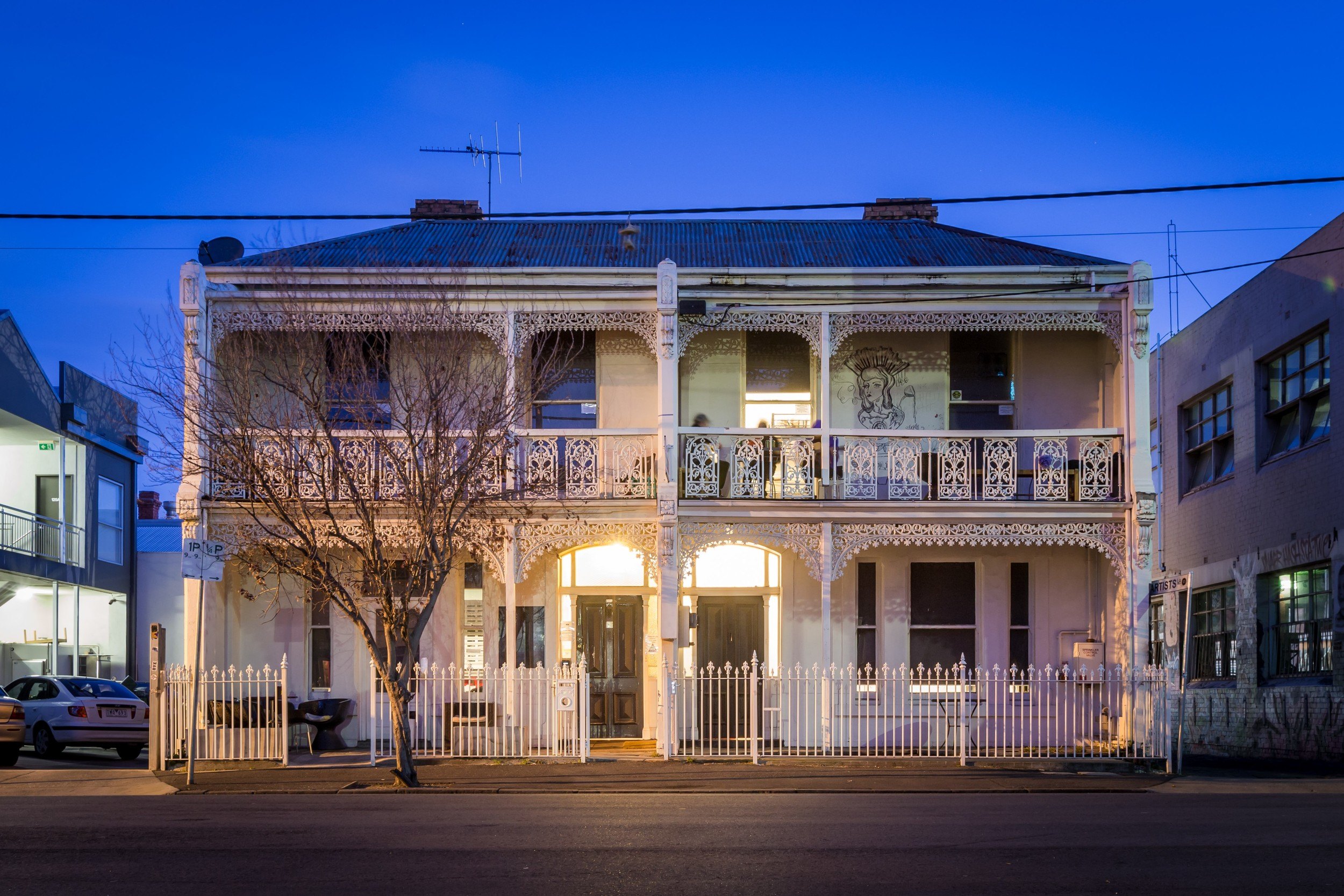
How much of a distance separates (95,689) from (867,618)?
10673 millimetres

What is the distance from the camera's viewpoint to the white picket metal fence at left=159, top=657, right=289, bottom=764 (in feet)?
53.9

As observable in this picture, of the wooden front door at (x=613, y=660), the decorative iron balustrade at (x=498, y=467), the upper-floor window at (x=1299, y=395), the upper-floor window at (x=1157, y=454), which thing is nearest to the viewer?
the decorative iron balustrade at (x=498, y=467)

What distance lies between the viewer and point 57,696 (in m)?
20.1

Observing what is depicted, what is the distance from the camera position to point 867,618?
64.4ft

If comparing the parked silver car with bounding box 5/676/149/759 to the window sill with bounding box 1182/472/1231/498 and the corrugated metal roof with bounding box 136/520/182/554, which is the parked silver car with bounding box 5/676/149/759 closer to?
the corrugated metal roof with bounding box 136/520/182/554

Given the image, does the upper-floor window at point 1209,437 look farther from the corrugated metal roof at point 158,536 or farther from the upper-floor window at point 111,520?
the corrugated metal roof at point 158,536

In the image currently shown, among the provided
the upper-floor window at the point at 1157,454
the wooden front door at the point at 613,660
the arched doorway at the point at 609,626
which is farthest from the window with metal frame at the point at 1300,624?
the wooden front door at the point at 613,660

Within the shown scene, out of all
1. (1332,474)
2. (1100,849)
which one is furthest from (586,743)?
(1332,474)

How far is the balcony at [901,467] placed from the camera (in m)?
18.0

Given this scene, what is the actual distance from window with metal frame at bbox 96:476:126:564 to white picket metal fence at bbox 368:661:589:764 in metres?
12.5

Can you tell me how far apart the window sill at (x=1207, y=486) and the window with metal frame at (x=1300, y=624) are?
1982mm

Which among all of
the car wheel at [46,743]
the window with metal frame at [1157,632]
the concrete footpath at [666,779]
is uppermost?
the window with metal frame at [1157,632]

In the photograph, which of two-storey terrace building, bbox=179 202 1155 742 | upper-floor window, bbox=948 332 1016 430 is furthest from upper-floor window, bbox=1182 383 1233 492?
upper-floor window, bbox=948 332 1016 430

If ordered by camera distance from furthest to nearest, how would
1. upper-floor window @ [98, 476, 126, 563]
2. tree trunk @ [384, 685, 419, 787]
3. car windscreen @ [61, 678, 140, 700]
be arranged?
upper-floor window @ [98, 476, 126, 563] → car windscreen @ [61, 678, 140, 700] → tree trunk @ [384, 685, 419, 787]
